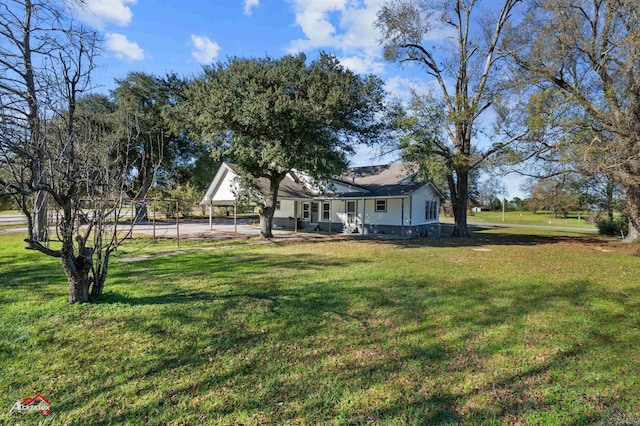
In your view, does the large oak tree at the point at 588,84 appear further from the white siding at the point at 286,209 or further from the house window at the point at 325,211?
the white siding at the point at 286,209

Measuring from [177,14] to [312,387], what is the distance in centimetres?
957

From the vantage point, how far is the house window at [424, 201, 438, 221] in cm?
2188

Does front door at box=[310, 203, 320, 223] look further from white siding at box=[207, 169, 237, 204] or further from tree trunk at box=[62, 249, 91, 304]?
tree trunk at box=[62, 249, 91, 304]

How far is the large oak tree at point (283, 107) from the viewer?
43.0ft

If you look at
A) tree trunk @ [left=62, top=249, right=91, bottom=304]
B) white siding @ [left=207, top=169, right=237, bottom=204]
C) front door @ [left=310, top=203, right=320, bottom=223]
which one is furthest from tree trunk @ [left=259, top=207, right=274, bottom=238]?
tree trunk @ [left=62, top=249, right=91, bottom=304]

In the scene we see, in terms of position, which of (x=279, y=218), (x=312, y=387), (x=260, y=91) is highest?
(x=260, y=91)

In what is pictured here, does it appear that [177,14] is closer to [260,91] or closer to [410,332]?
[260,91]

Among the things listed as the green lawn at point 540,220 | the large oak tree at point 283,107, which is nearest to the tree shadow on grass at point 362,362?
the large oak tree at point 283,107

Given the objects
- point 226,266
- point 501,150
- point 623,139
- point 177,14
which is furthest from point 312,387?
point 501,150

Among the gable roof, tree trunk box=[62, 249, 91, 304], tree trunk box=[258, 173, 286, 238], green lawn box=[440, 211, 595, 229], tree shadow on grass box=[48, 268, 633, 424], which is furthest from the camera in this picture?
green lawn box=[440, 211, 595, 229]

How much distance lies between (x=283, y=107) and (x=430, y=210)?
1432 cm

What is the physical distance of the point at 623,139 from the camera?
1265 centimetres

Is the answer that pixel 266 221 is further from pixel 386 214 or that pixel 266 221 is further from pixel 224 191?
pixel 386 214

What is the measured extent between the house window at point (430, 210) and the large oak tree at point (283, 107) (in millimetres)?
9382
